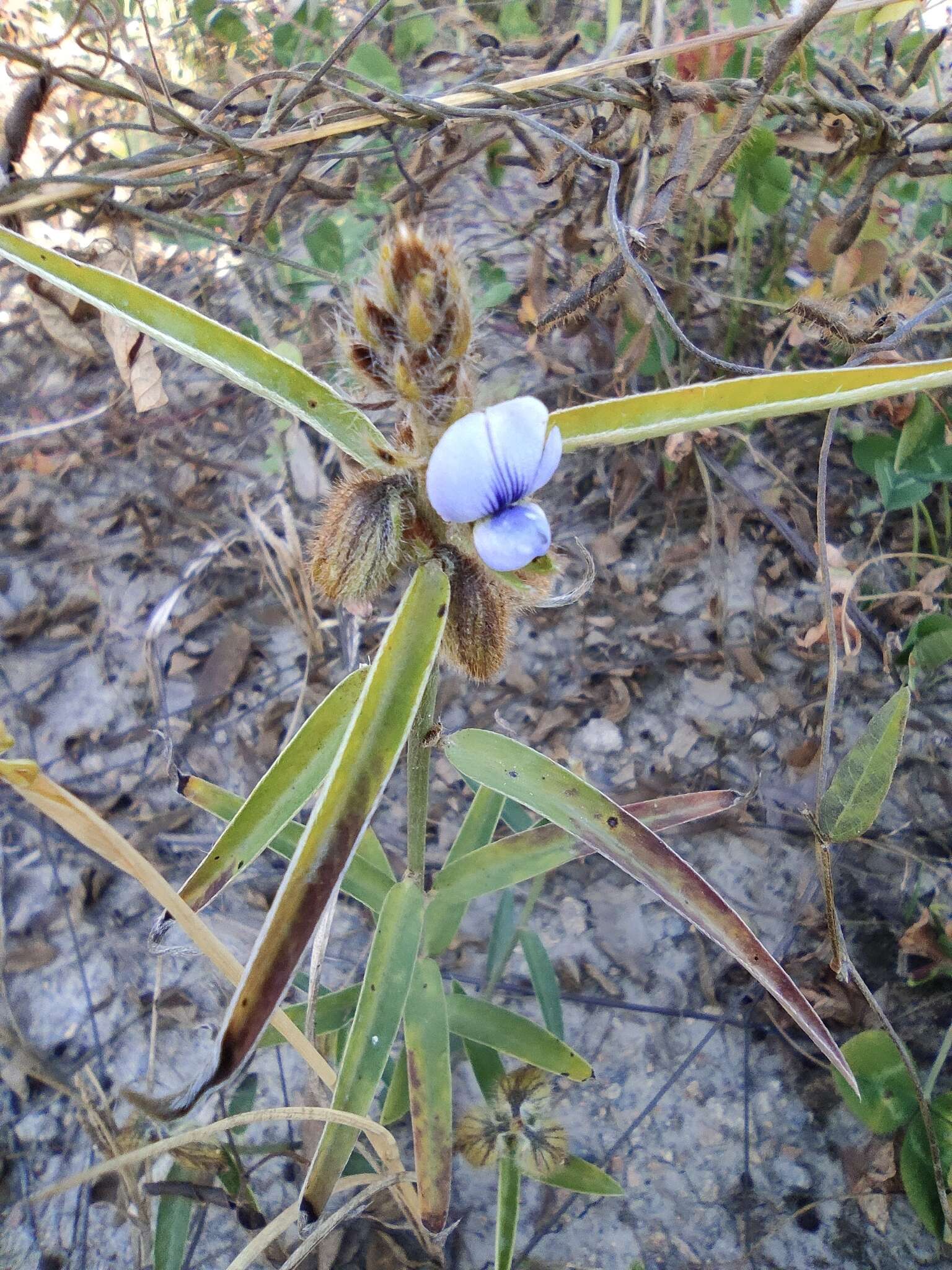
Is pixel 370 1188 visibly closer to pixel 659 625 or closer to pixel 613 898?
pixel 613 898

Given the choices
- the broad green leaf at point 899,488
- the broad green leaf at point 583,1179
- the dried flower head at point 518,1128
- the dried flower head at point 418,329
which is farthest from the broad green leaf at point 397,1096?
the broad green leaf at point 899,488

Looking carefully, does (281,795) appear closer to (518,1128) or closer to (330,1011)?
(330,1011)

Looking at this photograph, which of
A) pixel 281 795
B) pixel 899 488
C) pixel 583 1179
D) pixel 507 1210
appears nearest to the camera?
pixel 281 795

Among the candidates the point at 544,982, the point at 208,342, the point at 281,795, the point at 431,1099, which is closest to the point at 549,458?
the point at 208,342

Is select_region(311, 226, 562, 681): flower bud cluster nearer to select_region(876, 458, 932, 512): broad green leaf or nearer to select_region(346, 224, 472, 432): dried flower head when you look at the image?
select_region(346, 224, 472, 432): dried flower head

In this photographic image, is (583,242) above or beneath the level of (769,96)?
beneath

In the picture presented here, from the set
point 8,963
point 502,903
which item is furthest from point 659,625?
point 8,963
